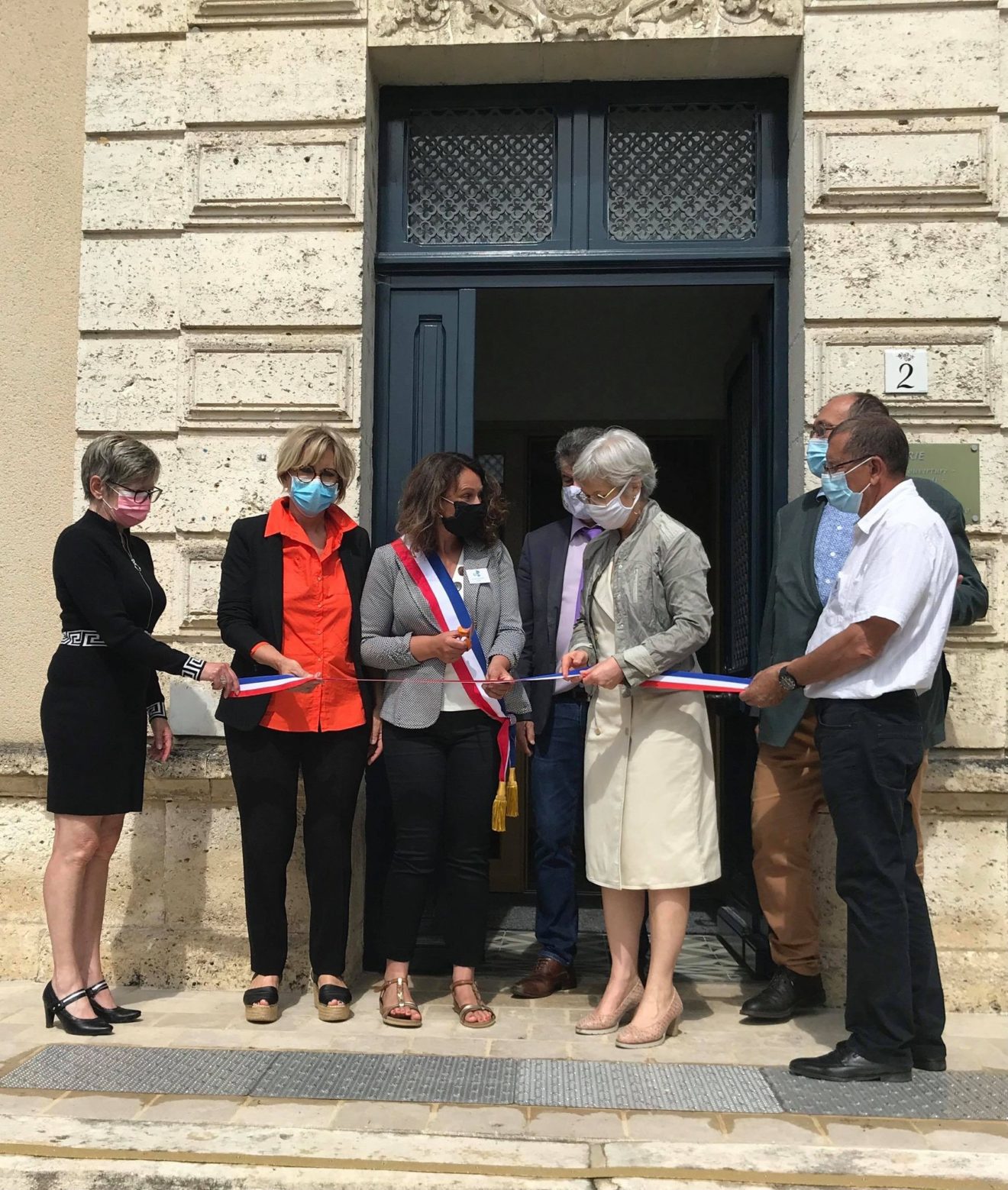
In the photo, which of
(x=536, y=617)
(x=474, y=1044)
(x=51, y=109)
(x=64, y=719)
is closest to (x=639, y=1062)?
(x=474, y=1044)

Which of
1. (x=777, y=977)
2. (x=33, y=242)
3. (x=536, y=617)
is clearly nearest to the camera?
(x=777, y=977)

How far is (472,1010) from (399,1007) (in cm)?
27

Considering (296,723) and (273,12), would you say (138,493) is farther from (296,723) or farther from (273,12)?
(273,12)

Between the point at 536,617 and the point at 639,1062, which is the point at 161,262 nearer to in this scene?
the point at 536,617

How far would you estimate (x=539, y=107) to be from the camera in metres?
5.77

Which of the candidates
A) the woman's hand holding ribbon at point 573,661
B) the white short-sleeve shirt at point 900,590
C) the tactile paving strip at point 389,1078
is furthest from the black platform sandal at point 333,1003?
the white short-sleeve shirt at point 900,590

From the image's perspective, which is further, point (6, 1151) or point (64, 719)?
point (64, 719)

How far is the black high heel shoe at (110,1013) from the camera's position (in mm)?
4613

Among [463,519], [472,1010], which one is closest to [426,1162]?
[472,1010]

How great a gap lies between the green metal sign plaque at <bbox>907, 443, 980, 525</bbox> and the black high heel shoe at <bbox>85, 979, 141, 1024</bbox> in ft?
12.1

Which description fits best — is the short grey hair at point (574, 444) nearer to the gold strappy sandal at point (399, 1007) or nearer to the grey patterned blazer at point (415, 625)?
the grey patterned blazer at point (415, 625)

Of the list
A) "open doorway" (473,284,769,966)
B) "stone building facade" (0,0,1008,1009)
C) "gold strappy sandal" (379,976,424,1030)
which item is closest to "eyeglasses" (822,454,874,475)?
"stone building facade" (0,0,1008,1009)

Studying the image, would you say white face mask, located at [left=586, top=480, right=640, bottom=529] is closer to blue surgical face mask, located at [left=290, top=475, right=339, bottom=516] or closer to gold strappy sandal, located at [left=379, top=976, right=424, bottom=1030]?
blue surgical face mask, located at [left=290, top=475, right=339, bottom=516]

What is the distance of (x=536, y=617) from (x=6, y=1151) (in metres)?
2.74
